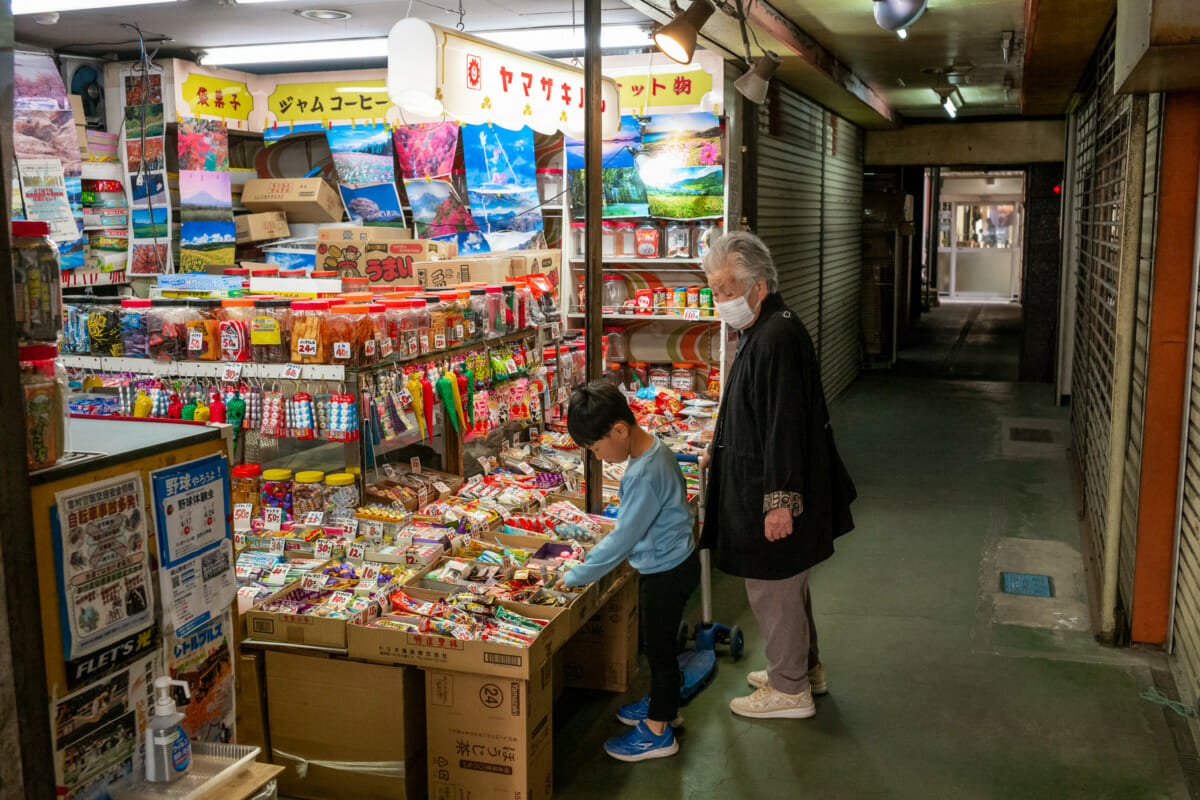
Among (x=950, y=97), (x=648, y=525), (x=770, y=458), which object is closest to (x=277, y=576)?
(x=648, y=525)

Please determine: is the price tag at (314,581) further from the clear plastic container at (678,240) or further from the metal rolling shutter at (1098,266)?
the clear plastic container at (678,240)

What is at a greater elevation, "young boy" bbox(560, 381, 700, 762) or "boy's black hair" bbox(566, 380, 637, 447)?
"boy's black hair" bbox(566, 380, 637, 447)

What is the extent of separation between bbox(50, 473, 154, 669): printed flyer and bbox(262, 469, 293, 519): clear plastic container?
7.67 feet

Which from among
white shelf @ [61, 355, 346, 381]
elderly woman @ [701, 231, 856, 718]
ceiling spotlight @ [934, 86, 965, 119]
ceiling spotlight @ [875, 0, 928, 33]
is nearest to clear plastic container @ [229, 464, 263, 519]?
white shelf @ [61, 355, 346, 381]

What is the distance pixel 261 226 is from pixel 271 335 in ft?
13.8

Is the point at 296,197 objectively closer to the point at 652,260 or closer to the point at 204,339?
the point at 652,260

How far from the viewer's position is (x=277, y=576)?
4.19 m

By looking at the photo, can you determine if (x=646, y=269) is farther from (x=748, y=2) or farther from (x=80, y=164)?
(x=80, y=164)

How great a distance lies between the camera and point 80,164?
7.72m

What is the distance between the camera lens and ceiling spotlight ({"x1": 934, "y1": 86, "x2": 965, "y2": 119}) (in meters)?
10.5

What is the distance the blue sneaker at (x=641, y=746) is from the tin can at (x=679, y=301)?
159 inches

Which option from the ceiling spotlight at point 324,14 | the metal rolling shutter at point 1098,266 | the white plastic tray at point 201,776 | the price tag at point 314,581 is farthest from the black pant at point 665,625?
the ceiling spotlight at point 324,14

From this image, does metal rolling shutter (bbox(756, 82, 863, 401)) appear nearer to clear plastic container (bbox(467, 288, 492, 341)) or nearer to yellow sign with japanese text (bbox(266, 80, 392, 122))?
yellow sign with japanese text (bbox(266, 80, 392, 122))

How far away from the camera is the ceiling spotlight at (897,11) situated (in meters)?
5.50
